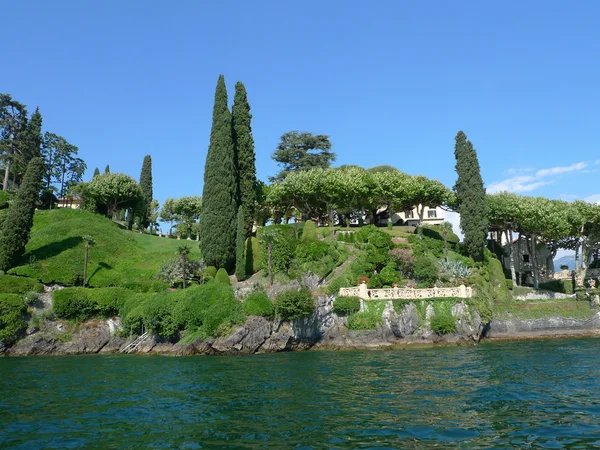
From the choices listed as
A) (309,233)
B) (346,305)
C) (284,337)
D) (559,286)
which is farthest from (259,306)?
(559,286)

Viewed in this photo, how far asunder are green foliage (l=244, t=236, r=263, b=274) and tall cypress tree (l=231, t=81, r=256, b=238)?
4202 mm

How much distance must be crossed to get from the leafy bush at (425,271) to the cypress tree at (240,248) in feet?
64.0

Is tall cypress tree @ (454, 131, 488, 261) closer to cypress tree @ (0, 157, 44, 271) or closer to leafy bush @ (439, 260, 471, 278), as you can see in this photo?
leafy bush @ (439, 260, 471, 278)

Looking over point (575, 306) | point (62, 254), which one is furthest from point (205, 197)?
point (575, 306)

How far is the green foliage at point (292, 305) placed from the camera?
4197 centimetres

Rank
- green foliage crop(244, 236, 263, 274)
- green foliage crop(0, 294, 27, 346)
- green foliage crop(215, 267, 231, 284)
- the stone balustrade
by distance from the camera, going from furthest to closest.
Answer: green foliage crop(244, 236, 263, 274) < green foliage crop(215, 267, 231, 284) < the stone balustrade < green foliage crop(0, 294, 27, 346)

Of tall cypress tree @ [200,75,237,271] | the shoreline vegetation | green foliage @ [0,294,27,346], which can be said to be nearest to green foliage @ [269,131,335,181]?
the shoreline vegetation

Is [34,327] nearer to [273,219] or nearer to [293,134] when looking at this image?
[273,219]

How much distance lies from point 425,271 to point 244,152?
97.3 feet

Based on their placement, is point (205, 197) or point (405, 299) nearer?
point (405, 299)

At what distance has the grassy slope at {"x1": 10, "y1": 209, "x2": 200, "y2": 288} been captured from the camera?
54.5 meters

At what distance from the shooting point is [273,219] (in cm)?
7769

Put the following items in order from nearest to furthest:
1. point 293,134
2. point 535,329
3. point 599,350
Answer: point 599,350, point 535,329, point 293,134

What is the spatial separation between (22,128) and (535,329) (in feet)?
296
